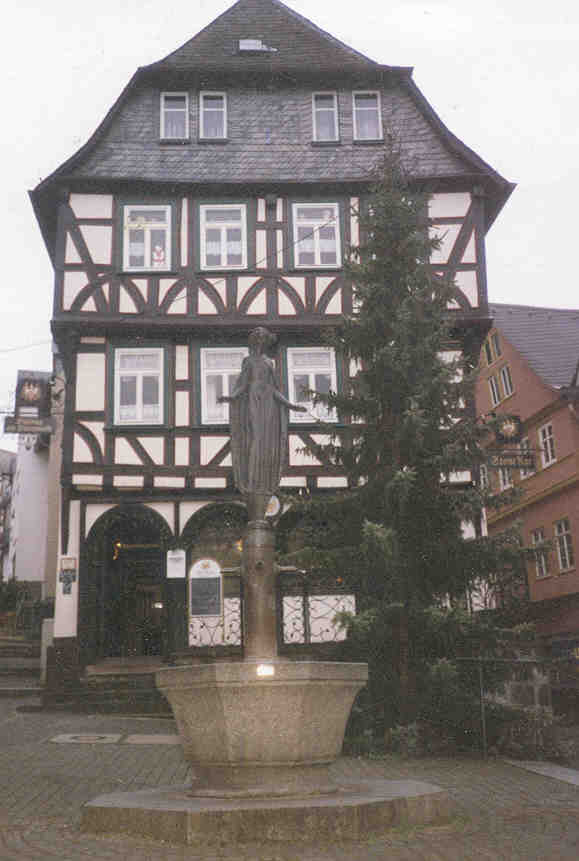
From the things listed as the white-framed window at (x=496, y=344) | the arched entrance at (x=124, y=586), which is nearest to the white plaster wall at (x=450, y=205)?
the arched entrance at (x=124, y=586)

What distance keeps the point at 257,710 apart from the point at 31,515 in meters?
35.4

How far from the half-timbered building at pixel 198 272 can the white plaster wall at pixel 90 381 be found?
0.10ft

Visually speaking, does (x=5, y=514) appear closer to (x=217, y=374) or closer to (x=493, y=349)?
(x=493, y=349)

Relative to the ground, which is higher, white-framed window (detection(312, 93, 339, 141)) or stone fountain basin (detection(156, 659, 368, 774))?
white-framed window (detection(312, 93, 339, 141))

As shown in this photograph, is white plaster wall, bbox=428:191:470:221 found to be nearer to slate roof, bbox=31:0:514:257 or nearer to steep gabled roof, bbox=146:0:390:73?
slate roof, bbox=31:0:514:257

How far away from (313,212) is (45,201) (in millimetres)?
5495

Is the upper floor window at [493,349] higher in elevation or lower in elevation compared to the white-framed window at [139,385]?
higher

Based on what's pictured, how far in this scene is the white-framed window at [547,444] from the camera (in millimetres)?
29938

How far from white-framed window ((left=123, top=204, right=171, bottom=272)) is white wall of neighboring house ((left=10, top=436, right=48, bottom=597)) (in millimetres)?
18403

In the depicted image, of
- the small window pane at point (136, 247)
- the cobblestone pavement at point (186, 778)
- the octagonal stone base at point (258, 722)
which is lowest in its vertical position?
the cobblestone pavement at point (186, 778)

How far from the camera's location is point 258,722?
7430mm

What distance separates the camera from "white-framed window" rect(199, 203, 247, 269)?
20625 mm

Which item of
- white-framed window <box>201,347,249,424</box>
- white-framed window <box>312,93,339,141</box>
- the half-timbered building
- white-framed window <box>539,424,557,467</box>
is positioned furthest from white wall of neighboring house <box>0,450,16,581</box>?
white-framed window <box>312,93,339,141</box>

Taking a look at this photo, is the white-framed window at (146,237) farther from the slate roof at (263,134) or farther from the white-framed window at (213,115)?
the white-framed window at (213,115)
